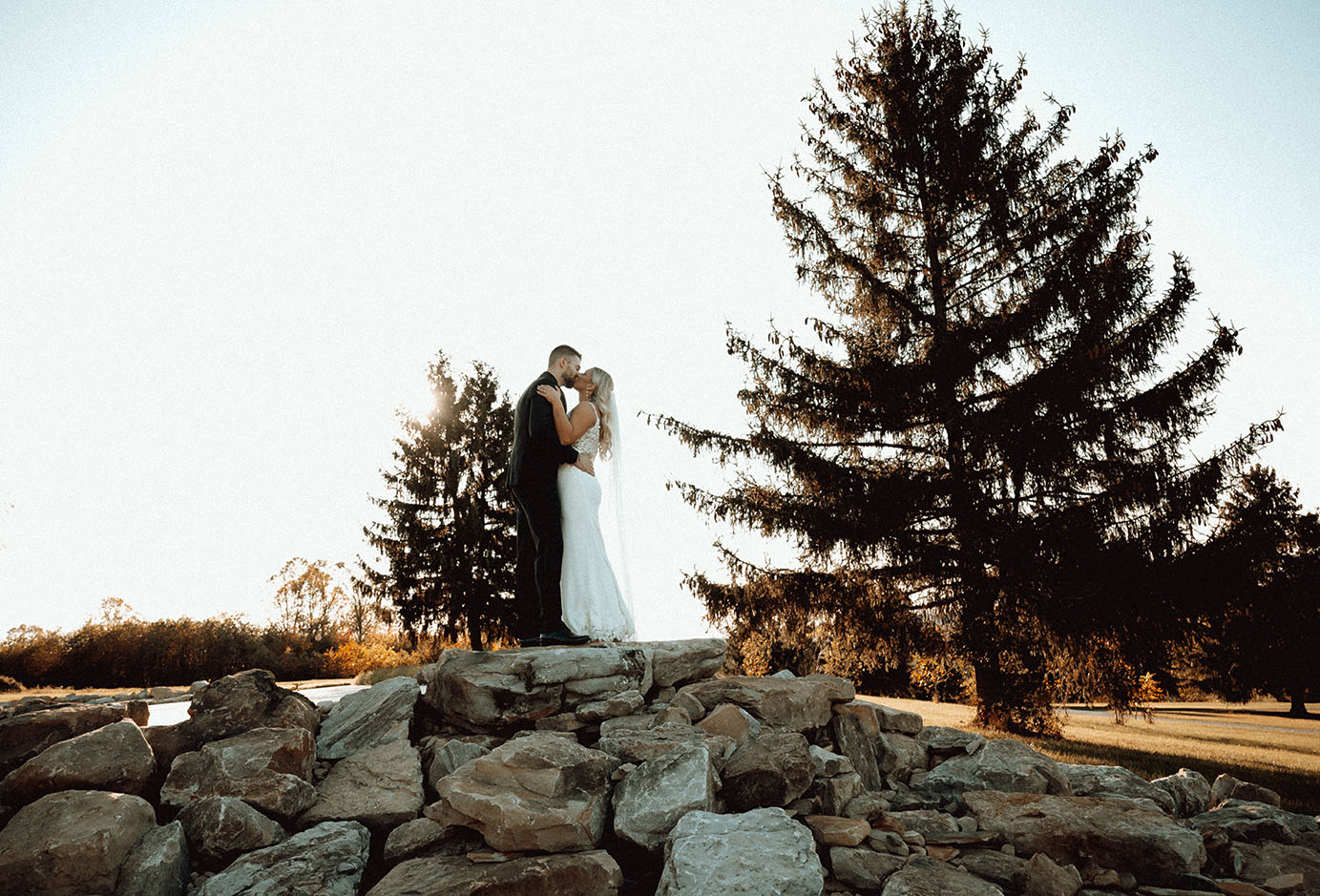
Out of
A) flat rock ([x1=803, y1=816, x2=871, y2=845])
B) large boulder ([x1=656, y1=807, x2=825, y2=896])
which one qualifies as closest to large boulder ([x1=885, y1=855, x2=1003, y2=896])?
flat rock ([x1=803, y1=816, x2=871, y2=845])

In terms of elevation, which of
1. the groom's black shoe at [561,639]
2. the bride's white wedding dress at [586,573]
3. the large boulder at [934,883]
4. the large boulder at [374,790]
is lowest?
the large boulder at [934,883]

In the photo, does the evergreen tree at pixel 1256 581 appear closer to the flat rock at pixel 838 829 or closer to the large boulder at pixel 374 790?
the flat rock at pixel 838 829

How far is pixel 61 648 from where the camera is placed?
1557cm

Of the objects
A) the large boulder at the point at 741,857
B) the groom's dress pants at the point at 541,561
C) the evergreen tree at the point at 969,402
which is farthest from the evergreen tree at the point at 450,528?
the large boulder at the point at 741,857

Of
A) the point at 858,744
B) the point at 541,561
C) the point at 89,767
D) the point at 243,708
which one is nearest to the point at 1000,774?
the point at 858,744

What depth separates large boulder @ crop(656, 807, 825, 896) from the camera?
3.41 meters

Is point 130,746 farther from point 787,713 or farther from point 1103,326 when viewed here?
point 1103,326

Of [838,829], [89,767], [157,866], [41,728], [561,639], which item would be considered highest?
[561,639]

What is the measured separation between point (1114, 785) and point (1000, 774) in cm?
136

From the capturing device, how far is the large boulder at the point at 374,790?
14.5 feet

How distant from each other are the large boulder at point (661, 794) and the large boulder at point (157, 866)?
2534 mm

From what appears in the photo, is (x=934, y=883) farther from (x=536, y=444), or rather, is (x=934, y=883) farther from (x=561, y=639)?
(x=536, y=444)

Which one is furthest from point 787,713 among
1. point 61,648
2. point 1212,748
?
point 61,648

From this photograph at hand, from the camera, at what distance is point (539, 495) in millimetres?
6457
